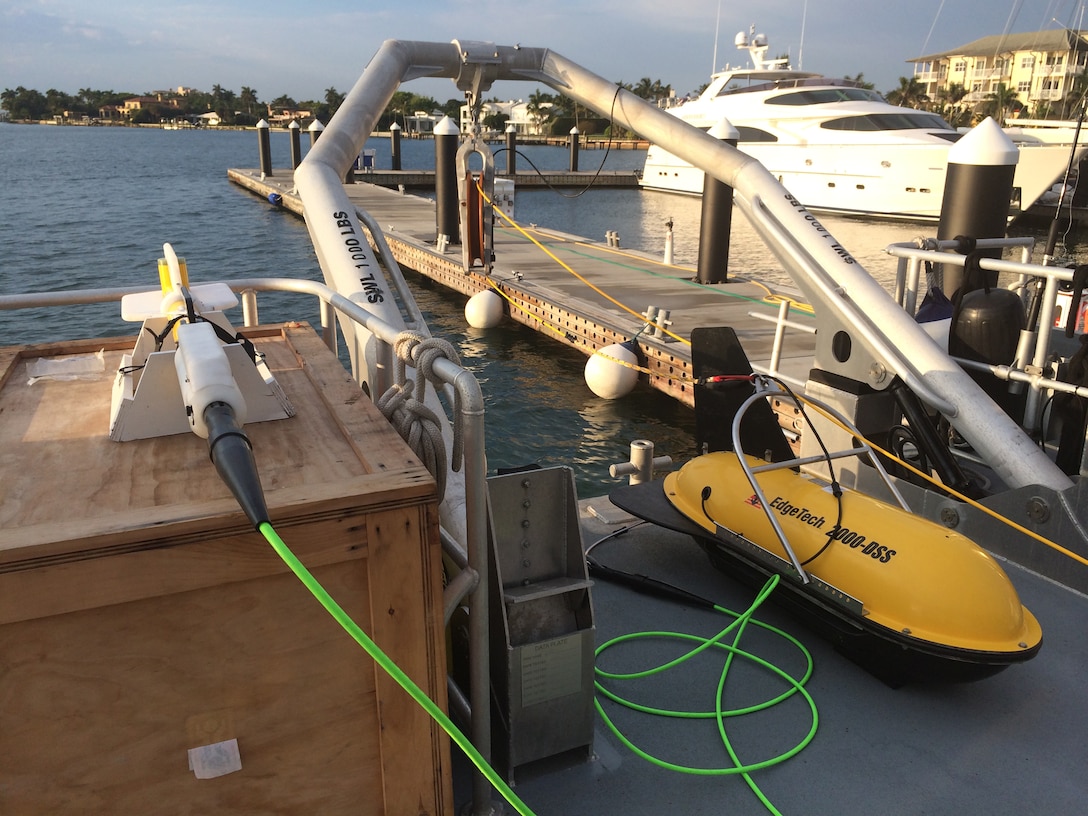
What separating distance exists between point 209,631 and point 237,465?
1.77 ft

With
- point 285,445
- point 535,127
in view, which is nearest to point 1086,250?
point 285,445

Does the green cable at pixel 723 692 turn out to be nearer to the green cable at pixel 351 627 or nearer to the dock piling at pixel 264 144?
the green cable at pixel 351 627

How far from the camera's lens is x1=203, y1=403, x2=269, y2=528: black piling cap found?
1768 millimetres

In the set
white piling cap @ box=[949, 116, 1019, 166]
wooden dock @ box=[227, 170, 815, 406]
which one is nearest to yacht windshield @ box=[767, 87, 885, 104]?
wooden dock @ box=[227, 170, 815, 406]

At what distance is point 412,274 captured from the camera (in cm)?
2325

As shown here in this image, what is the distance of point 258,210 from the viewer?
40.1 metres

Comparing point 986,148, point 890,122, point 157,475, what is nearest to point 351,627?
point 157,475

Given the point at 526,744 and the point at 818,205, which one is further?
the point at 818,205

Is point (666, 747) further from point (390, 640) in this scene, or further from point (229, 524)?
point (229, 524)

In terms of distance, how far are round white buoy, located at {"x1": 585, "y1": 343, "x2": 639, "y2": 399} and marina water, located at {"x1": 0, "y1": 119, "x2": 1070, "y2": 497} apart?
0.96 ft

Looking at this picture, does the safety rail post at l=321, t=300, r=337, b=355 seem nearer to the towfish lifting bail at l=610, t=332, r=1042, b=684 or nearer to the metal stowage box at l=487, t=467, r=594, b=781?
the metal stowage box at l=487, t=467, r=594, b=781

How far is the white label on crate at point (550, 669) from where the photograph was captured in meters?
2.99

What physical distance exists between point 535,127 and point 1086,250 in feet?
467

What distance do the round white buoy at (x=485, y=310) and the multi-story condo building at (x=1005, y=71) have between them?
71736 mm
